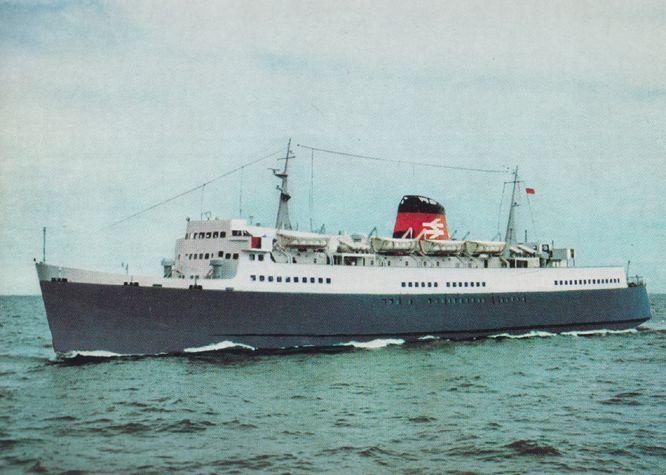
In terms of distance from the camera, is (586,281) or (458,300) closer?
(458,300)

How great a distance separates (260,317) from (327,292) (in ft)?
12.4

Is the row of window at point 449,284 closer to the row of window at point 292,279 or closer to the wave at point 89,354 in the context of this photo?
the row of window at point 292,279

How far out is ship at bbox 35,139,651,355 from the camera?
23797 millimetres

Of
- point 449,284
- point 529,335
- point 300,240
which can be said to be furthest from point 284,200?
point 529,335

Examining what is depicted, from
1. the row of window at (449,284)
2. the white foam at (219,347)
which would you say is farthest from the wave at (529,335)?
the white foam at (219,347)

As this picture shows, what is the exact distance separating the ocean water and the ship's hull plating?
36.7 inches

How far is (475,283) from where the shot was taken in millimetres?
34344

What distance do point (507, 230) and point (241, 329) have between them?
70.2ft

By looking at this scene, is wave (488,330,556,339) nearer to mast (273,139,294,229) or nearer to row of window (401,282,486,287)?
row of window (401,282,486,287)

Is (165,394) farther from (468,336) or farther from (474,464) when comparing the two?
(468,336)

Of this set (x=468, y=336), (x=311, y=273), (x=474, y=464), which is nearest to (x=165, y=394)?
(x=474, y=464)

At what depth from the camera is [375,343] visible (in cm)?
2995

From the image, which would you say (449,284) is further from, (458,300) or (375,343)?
(375,343)

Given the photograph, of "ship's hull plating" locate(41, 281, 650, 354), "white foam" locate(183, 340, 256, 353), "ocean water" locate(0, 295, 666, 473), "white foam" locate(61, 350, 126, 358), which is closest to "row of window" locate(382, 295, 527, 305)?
"ship's hull plating" locate(41, 281, 650, 354)
